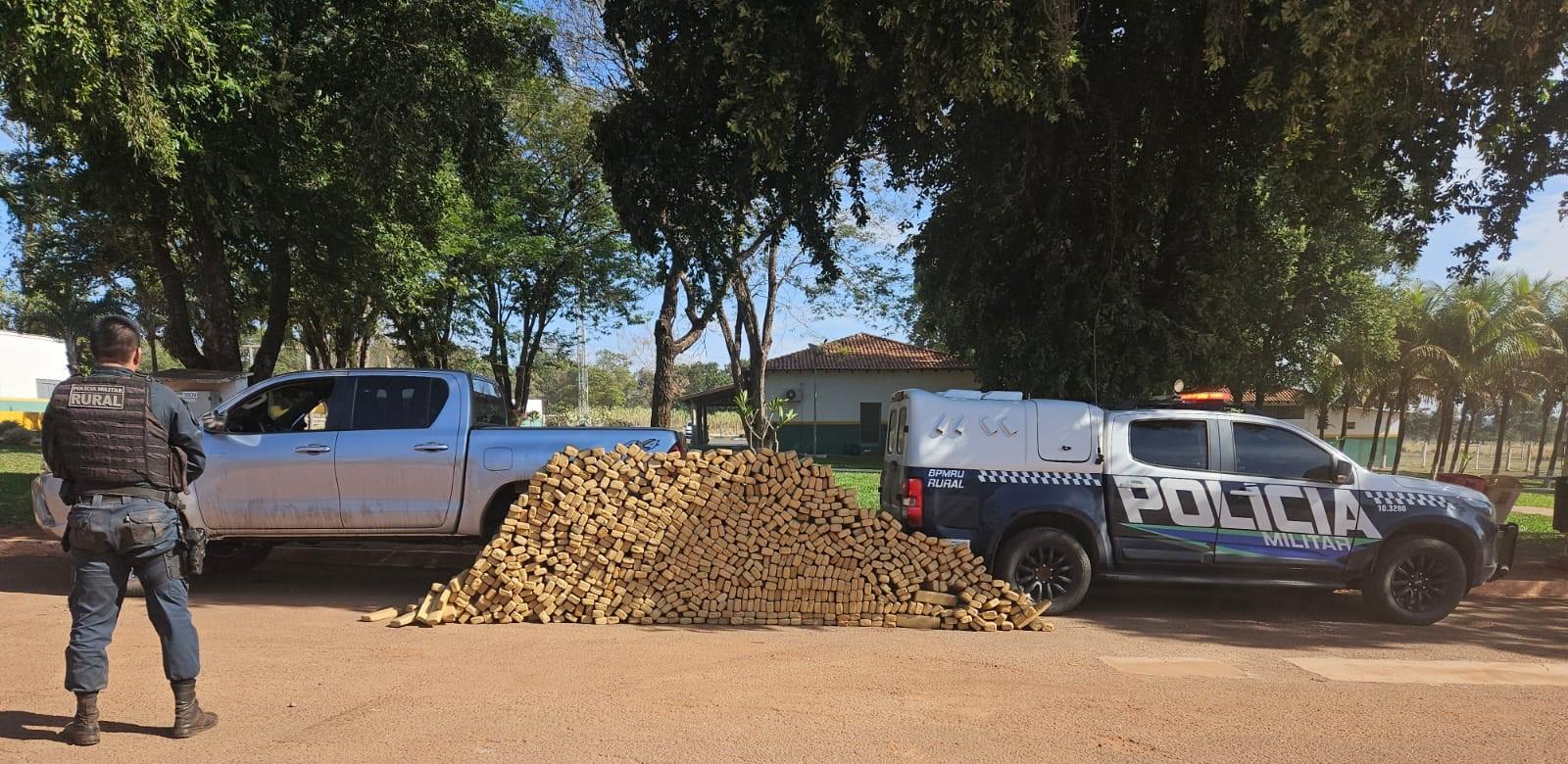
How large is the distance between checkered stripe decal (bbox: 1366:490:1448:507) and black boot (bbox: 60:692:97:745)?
8251mm

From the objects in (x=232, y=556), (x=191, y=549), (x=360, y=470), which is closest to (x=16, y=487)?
(x=232, y=556)

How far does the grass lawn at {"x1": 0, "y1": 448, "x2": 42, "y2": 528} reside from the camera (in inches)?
432

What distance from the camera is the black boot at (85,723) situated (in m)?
4.12

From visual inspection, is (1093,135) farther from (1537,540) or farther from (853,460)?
(853,460)

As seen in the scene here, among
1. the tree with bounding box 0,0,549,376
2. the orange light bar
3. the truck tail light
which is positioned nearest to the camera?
the truck tail light

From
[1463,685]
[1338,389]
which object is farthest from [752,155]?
[1338,389]

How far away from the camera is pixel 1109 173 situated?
1077 cm

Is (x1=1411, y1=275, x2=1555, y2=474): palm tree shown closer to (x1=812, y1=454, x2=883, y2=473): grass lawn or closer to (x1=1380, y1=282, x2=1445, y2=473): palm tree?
(x1=1380, y1=282, x2=1445, y2=473): palm tree

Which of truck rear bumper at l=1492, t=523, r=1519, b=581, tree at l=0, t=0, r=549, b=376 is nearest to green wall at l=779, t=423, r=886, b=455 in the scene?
tree at l=0, t=0, r=549, b=376

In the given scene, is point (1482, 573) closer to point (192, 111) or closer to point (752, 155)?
point (752, 155)

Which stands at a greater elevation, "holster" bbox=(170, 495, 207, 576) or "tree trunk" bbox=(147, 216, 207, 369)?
"tree trunk" bbox=(147, 216, 207, 369)

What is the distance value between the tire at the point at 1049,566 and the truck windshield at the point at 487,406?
14.6 feet

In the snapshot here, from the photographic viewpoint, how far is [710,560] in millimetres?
7098

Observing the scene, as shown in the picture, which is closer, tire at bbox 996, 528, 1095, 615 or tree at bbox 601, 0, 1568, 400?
tire at bbox 996, 528, 1095, 615
